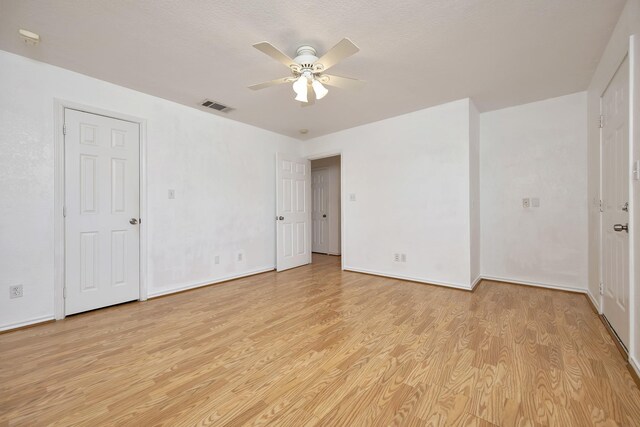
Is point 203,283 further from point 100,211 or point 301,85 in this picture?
point 301,85

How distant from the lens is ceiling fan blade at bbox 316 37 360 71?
182 cm

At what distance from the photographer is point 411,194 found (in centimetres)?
403

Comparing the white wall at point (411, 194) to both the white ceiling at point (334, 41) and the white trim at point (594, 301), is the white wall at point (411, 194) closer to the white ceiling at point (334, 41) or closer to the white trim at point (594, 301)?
the white ceiling at point (334, 41)

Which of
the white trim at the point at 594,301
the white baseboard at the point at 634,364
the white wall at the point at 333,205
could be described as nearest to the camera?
the white baseboard at the point at 634,364

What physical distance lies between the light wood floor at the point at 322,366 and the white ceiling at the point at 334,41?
252 cm

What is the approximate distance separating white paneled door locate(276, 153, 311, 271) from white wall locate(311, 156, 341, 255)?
1413 mm

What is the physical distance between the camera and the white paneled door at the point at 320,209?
693 centimetres

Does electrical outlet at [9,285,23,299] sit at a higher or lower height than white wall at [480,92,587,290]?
lower

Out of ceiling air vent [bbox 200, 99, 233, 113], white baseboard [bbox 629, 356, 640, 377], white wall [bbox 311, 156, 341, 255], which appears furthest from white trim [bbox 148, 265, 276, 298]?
white baseboard [bbox 629, 356, 640, 377]

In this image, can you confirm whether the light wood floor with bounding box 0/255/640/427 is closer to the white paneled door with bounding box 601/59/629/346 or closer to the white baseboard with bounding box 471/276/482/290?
the white paneled door with bounding box 601/59/629/346

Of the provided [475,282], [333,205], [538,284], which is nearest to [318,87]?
[475,282]

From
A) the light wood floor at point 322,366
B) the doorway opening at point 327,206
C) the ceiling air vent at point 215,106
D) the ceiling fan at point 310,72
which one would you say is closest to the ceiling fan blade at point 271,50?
the ceiling fan at point 310,72

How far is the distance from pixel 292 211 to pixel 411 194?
7.22 ft

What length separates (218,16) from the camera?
198 cm
